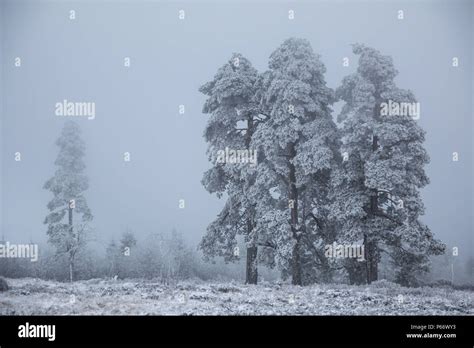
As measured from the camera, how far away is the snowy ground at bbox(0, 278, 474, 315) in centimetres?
2328

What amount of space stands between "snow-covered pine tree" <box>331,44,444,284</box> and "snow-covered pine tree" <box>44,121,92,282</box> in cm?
1661

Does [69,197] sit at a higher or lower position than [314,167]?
lower

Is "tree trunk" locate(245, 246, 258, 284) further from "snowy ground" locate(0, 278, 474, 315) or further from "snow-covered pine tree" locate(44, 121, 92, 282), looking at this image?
"snow-covered pine tree" locate(44, 121, 92, 282)

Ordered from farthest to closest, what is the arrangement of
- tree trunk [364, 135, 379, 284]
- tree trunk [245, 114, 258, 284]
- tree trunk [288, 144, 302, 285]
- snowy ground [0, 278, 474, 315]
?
tree trunk [245, 114, 258, 284] < tree trunk [288, 144, 302, 285] < tree trunk [364, 135, 379, 284] < snowy ground [0, 278, 474, 315]

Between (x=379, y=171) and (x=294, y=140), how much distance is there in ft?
14.0

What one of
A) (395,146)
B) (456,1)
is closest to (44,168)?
(395,146)

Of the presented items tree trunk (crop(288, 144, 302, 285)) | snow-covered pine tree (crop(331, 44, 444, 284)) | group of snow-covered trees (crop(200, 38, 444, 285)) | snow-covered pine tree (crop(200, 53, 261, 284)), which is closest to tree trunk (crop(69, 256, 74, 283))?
snow-covered pine tree (crop(200, 53, 261, 284))

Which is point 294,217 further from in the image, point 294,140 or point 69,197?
point 69,197

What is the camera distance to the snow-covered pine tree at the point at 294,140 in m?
27.2

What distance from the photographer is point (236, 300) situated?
80.8 feet

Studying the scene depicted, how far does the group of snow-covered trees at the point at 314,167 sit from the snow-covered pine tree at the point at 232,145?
0.19ft

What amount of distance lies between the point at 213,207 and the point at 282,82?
148ft

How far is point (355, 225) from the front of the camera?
27062 millimetres

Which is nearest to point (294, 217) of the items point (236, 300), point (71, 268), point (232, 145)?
point (232, 145)
